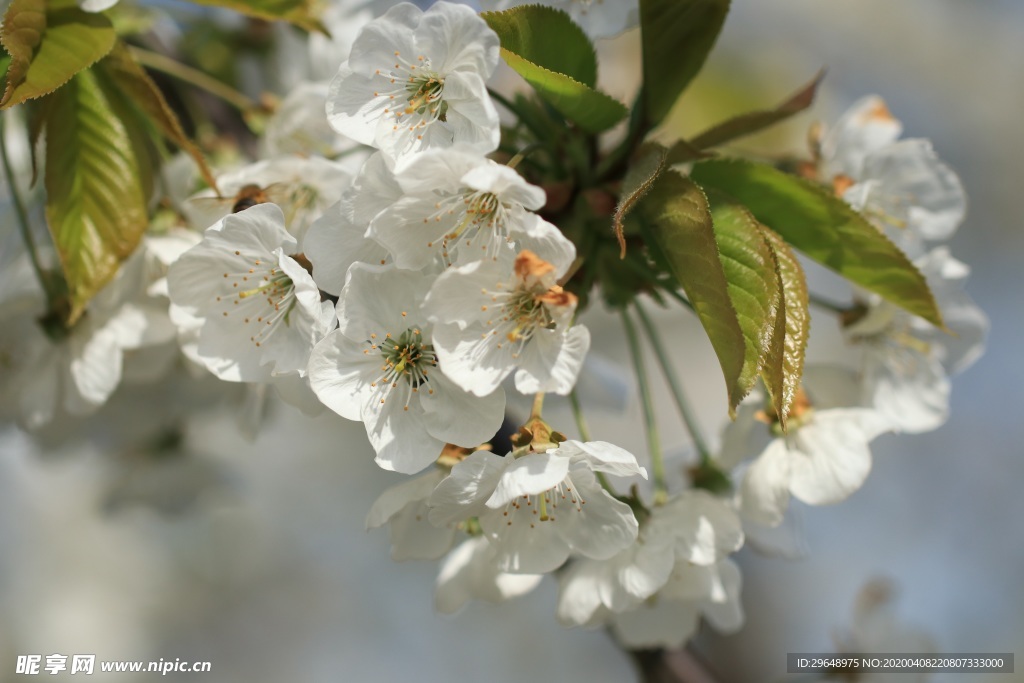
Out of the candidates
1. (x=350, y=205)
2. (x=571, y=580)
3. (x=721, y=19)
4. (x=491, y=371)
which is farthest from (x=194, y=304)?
(x=721, y=19)

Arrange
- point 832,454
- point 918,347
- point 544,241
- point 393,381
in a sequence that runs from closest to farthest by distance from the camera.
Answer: point 544,241, point 393,381, point 832,454, point 918,347

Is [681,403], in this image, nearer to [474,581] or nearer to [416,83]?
[474,581]

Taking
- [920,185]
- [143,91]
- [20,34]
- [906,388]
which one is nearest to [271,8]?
[143,91]

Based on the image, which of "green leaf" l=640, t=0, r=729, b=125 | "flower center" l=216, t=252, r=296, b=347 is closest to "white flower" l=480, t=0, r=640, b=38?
"green leaf" l=640, t=0, r=729, b=125

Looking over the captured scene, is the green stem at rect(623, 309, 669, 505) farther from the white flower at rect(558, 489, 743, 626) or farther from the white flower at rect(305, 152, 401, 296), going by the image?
the white flower at rect(305, 152, 401, 296)

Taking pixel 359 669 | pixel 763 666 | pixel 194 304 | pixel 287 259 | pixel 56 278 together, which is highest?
pixel 287 259

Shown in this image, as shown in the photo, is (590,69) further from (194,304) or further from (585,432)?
(194,304)
